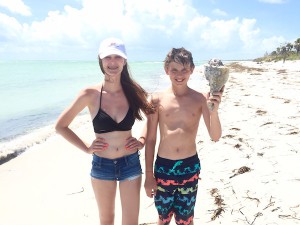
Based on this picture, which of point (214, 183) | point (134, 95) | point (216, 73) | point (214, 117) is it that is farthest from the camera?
point (214, 183)

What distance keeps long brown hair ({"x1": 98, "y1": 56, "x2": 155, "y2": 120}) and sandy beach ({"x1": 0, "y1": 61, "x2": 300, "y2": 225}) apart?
5.50 feet

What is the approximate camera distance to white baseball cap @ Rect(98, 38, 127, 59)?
2910 millimetres

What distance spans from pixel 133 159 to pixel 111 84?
2.51 ft

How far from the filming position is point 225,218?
3.74 m

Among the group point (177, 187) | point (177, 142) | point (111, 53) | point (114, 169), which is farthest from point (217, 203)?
point (111, 53)

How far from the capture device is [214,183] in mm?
4672

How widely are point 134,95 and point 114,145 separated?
532 millimetres

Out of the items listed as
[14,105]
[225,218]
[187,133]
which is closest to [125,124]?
[187,133]

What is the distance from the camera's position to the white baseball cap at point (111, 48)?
9.55ft

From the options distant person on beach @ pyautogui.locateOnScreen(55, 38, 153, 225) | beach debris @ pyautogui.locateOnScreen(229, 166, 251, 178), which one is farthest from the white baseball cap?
beach debris @ pyautogui.locateOnScreen(229, 166, 251, 178)

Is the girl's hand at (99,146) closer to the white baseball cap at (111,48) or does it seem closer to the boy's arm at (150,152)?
the boy's arm at (150,152)

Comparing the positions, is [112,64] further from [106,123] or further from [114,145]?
[114,145]

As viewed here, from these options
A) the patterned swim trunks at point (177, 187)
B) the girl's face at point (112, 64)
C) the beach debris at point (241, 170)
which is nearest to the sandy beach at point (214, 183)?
the beach debris at point (241, 170)

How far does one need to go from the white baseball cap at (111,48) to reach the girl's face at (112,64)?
5cm
